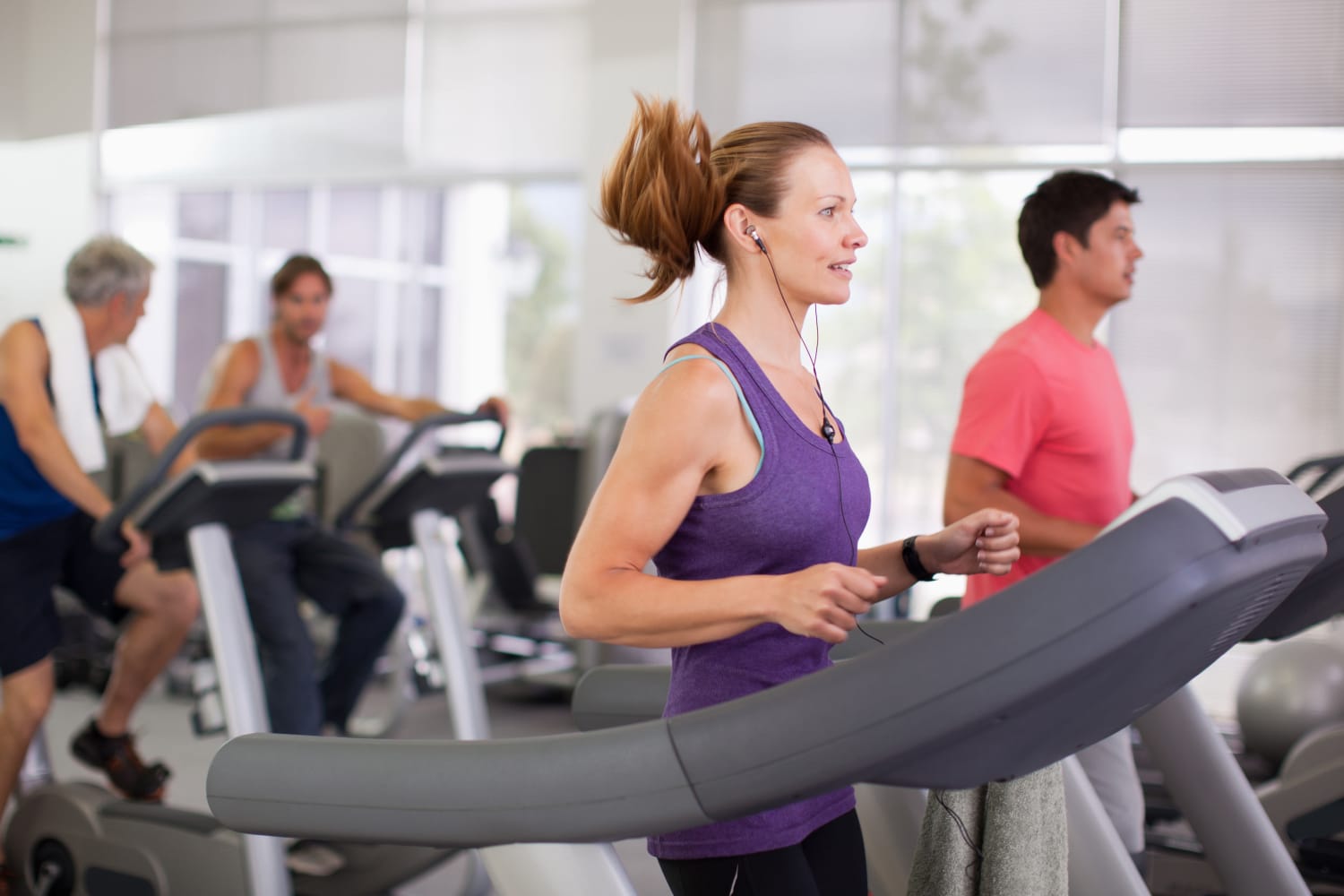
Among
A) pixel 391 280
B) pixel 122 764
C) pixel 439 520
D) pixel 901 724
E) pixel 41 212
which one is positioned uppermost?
pixel 41 212

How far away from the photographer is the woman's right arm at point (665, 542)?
970 mm

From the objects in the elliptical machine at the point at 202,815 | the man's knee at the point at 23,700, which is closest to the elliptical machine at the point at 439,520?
the elliptical machine at the point at 202,815

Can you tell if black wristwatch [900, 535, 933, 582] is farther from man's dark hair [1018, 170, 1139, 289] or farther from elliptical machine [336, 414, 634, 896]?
elliptical machine [336, 414, 634, 896]

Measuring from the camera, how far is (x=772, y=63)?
20.8 feet

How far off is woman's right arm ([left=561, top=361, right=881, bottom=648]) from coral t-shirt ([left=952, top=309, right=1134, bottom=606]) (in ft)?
2.87

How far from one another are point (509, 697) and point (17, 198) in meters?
3.69

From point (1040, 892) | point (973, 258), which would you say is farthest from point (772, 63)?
point (1040, 892)

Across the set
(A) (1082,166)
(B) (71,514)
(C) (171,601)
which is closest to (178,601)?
(C) (171,601)

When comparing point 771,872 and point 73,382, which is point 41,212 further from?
point 771,872

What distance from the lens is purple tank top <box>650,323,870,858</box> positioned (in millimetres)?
1151

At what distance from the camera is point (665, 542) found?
1.13 metres

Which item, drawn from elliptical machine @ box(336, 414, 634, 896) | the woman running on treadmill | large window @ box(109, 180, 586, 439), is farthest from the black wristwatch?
large window @ box(109, 180, 586, 439)

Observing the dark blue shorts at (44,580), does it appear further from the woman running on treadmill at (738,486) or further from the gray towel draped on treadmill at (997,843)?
the gray towel draped on treadmill at (997,843)

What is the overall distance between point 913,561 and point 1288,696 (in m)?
2.77
